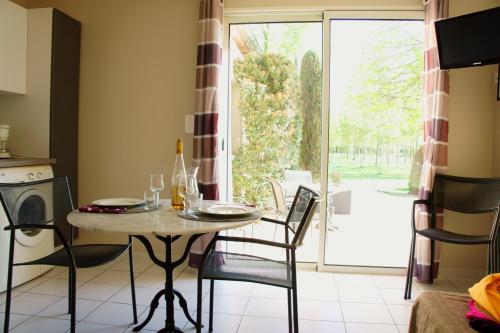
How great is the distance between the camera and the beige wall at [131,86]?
11.1 ft

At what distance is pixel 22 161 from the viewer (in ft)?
8.97

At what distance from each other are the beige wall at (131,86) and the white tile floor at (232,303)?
75 cm

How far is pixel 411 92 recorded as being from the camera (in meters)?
3.22

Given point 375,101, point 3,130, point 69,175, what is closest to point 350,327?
point 375,101

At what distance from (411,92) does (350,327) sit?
77.9 inches

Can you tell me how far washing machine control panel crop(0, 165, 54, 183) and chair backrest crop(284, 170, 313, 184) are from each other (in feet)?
6.39

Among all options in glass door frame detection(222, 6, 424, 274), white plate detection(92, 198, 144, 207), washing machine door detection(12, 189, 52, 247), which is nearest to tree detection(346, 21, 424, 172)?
glass door frame detection(222, 6, 424, 274)

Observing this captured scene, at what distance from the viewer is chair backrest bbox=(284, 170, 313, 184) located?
340cm

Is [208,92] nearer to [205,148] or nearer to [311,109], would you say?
[205,148]

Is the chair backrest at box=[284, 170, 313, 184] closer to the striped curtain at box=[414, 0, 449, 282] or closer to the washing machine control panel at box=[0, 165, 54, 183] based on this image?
the striped curtain at box=[414, 0, 449, 282]

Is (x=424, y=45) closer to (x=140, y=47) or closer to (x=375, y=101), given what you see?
(x=375, y=101)

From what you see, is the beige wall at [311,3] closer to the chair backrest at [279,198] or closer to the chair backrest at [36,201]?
the chair backrest at [279,198]

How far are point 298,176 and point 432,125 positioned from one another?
1152mm

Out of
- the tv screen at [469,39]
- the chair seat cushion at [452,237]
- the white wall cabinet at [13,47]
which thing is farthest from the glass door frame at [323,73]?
the white wall cabinet at [13,47]
